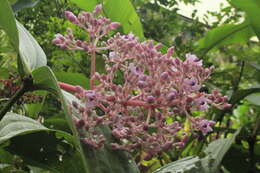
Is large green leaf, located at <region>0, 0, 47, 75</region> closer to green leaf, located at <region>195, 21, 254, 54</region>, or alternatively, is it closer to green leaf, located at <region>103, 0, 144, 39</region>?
green leaf, located at <region>103, 0, 144, 39</region>

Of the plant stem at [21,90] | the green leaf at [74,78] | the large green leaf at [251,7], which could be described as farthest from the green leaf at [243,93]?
the plant stem at [21,90]

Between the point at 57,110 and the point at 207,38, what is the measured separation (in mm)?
582

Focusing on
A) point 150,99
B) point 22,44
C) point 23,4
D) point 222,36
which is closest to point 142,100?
point 150,99

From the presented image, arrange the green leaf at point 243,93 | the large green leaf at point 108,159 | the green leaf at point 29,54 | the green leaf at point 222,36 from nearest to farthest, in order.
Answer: the large green leaf at point 108,159 → the green leaf at point 29,54 → the green leaf at point 243,93 → the green leaf at point 222,36

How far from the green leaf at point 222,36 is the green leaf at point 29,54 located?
0.70 metres

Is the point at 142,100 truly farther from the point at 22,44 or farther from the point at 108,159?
the point at 22,44

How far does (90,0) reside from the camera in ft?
3.08

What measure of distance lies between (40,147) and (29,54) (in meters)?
0.22

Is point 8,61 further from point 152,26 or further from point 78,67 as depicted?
point 152,26

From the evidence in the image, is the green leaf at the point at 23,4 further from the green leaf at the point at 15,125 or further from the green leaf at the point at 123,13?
the green leaf at the point at 15,125

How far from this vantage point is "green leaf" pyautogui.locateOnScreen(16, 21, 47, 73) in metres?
0.62

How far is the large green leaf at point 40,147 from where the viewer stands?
2.38 feet

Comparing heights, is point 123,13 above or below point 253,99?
above

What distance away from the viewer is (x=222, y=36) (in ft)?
4.17
